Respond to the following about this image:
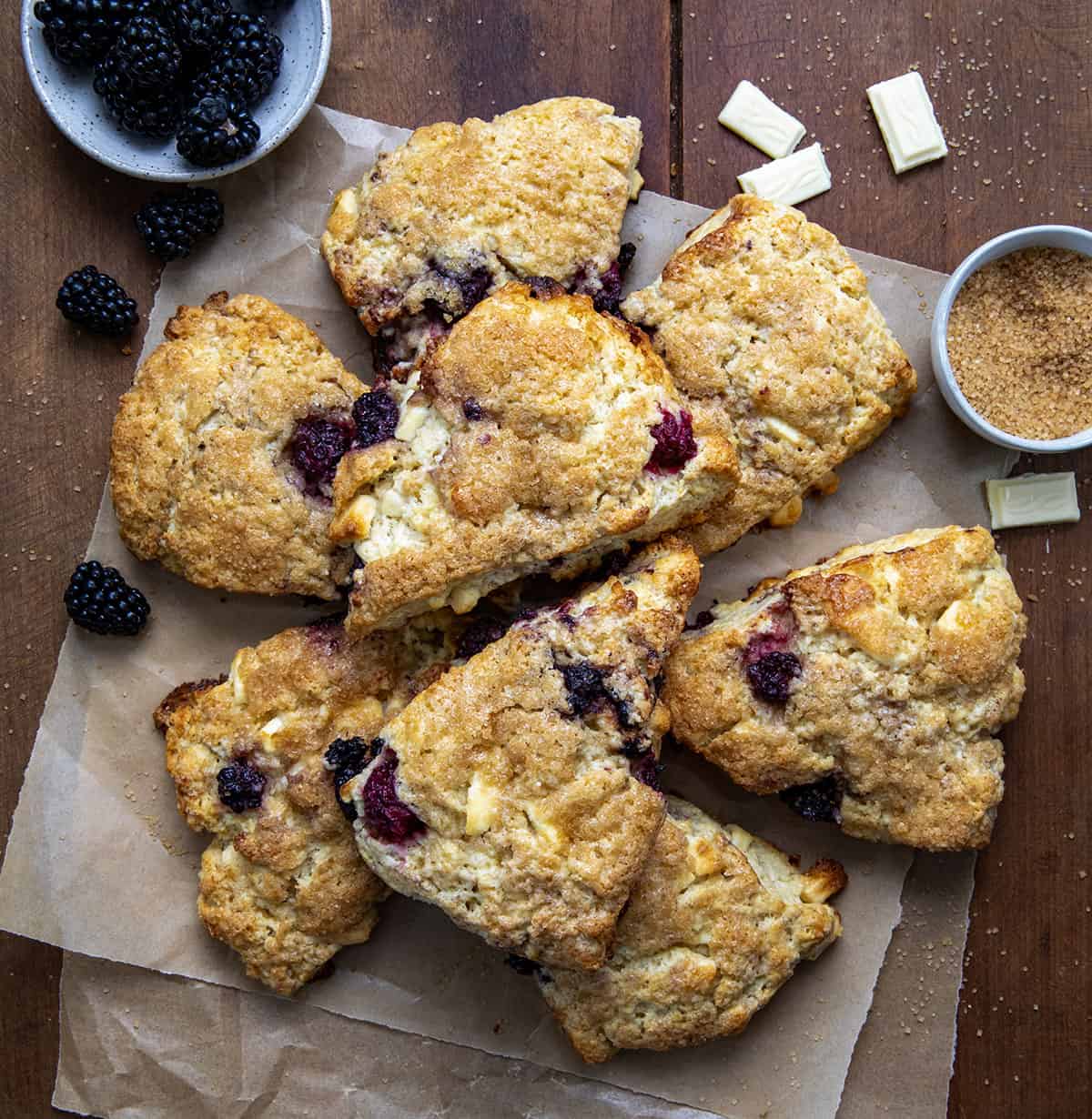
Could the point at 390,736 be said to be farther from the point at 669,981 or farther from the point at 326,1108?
the point at 326,1108

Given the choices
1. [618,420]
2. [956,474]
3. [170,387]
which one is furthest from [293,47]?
[956,474]

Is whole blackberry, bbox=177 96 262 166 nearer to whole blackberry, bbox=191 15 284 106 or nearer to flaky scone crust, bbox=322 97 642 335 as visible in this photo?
whole blackberry, bbox=191 15 284 106

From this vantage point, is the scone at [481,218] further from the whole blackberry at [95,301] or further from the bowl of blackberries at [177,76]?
the whole blackberry at [95,301]

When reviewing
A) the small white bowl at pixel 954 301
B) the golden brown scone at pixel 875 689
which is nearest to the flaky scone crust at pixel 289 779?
the golden brown scone at pixel 875 689

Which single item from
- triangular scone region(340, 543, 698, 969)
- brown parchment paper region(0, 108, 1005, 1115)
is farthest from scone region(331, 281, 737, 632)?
brown parchment paper region(0, 108, 1005, 1115)

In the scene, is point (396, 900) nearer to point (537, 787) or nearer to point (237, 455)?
point (537, 787)

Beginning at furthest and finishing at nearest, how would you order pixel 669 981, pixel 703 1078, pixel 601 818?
Answer: pixel 703 1078 → pixel 669 981 → pixel 601 818

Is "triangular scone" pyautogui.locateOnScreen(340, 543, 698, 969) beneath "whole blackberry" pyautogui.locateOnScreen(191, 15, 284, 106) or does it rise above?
beneath
